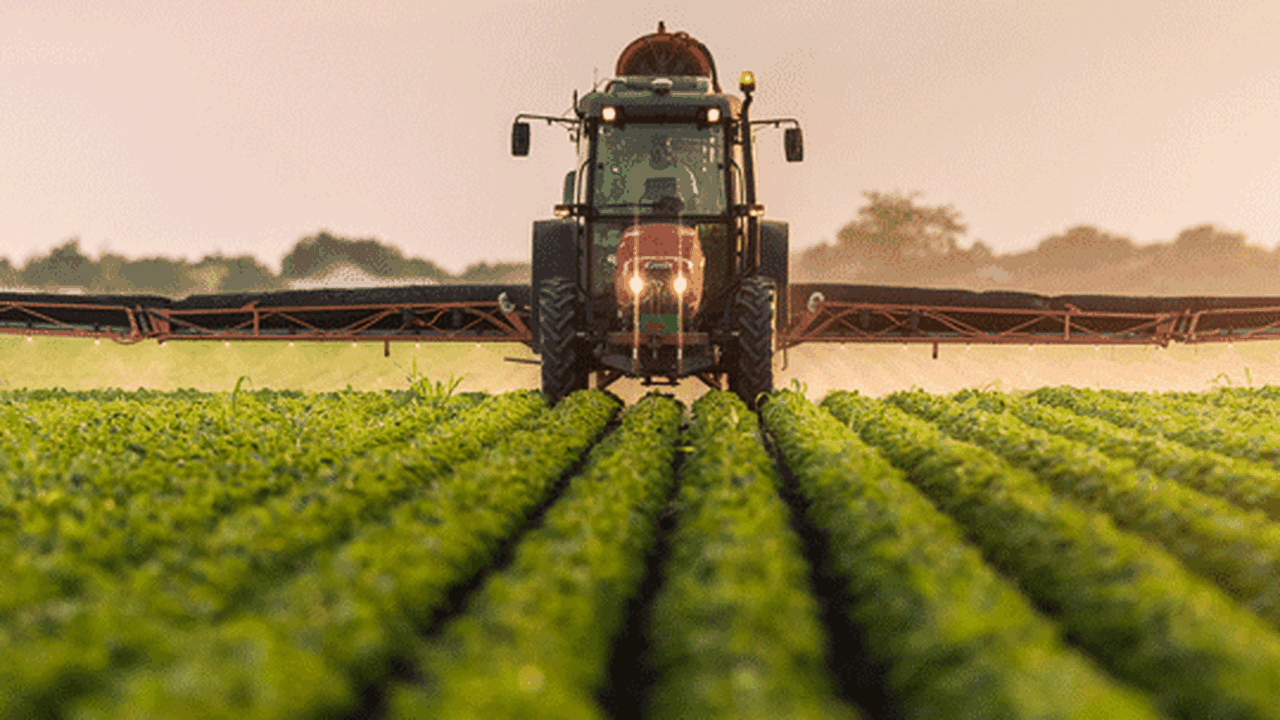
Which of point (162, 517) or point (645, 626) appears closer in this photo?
point (645, 626)

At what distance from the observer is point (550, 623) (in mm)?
2482

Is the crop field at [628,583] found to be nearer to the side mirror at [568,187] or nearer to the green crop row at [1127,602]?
the green crop row at [1127,602]

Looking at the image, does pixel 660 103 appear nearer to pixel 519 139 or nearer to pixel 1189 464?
pixel 519 139

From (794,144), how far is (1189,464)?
518cm

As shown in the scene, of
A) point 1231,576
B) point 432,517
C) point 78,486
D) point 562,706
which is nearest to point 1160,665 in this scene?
point 1231,576

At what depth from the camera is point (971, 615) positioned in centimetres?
241

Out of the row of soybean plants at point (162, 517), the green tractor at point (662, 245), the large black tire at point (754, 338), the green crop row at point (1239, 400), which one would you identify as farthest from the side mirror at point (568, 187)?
the green crop row at point (1239, 400)

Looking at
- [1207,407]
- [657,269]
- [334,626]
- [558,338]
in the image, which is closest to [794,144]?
[657,269]

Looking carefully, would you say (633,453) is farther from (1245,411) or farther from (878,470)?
(1245,411)

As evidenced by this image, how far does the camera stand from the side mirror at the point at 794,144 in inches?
336

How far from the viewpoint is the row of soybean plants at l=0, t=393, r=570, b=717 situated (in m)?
2.30

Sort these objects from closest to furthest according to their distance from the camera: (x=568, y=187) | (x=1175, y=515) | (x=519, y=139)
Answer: (x=1175, y=515), (x=519, y=139), (x=568, y=187)

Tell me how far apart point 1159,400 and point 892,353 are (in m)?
4.21

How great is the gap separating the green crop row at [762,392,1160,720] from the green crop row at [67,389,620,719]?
1754 mm
